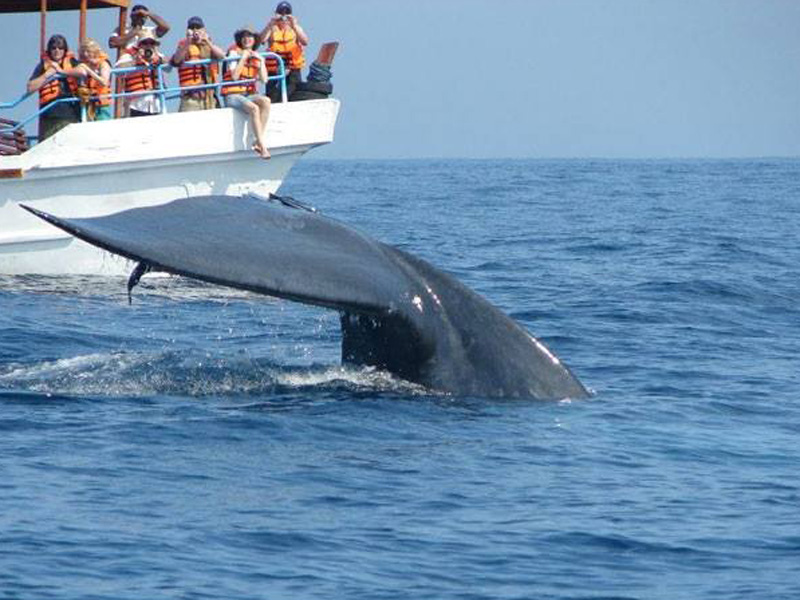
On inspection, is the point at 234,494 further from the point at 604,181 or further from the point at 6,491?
the point at 604,181

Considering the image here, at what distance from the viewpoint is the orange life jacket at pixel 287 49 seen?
21.1 meters

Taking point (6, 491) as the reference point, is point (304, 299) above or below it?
above

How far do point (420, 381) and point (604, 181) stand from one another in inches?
2140

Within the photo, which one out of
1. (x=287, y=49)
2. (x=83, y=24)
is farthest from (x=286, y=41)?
(x=83, y=24)

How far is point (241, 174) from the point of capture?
21.3 m

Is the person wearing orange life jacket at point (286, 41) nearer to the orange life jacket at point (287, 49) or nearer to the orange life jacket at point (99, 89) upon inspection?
the orange life jacket at point (287, 49)

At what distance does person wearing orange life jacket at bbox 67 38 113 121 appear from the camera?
19.4 meters

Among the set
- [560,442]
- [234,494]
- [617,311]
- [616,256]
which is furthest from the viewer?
[616,256]

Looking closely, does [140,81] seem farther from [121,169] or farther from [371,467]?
[371,467]

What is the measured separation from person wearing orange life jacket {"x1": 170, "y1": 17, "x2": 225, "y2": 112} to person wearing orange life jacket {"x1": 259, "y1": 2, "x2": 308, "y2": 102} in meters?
0.73

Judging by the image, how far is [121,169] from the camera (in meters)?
20.3

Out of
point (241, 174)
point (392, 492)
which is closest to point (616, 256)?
point (241, 174)

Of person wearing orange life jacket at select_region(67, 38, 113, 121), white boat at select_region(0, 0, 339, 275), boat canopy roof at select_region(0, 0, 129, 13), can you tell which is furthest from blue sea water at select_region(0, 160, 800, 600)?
boat canopy roof at select_region(0, 0, 129, 13)

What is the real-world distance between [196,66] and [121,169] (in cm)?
149
